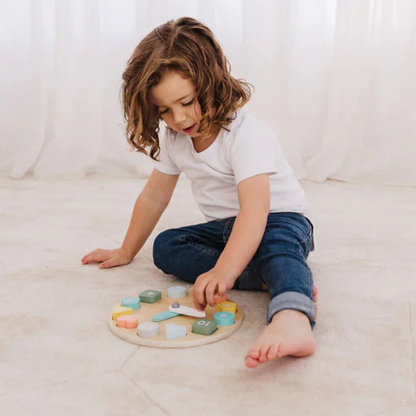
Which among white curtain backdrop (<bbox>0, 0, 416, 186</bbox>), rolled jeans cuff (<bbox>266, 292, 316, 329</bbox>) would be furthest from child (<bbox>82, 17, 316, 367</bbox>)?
white curtain backdrop (<bbox>0, 0, 416, 186</bbox>)

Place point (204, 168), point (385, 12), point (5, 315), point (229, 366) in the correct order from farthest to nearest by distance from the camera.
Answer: point (385, 12) < point (204, 168) < point (5, 315) < point (229, 366)

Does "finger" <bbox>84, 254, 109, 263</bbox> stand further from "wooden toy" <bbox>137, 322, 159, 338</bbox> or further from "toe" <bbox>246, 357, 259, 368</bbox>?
"toe" <bbox>246, 357, 259, 368</bbox>

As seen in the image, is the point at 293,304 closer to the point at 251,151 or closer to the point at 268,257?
the point at 268,257

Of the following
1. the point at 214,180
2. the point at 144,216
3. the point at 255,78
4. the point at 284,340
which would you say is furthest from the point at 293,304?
the point at 255,78

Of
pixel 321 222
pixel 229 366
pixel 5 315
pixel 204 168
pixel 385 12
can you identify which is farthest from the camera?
pixel 385 12

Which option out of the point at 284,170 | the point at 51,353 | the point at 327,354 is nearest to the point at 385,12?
the point at 284,170

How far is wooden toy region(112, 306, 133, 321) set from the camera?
2.72 ft

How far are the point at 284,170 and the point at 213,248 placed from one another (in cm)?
19

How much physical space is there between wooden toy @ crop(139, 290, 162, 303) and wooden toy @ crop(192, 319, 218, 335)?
0.40 ft

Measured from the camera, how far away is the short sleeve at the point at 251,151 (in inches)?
35.7

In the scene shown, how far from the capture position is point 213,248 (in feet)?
3.37

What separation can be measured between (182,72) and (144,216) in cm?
32

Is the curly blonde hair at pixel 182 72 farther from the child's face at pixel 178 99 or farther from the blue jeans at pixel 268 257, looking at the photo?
the blue jeans at pixel 268 257

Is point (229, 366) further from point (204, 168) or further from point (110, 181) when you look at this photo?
point (110, 181)
